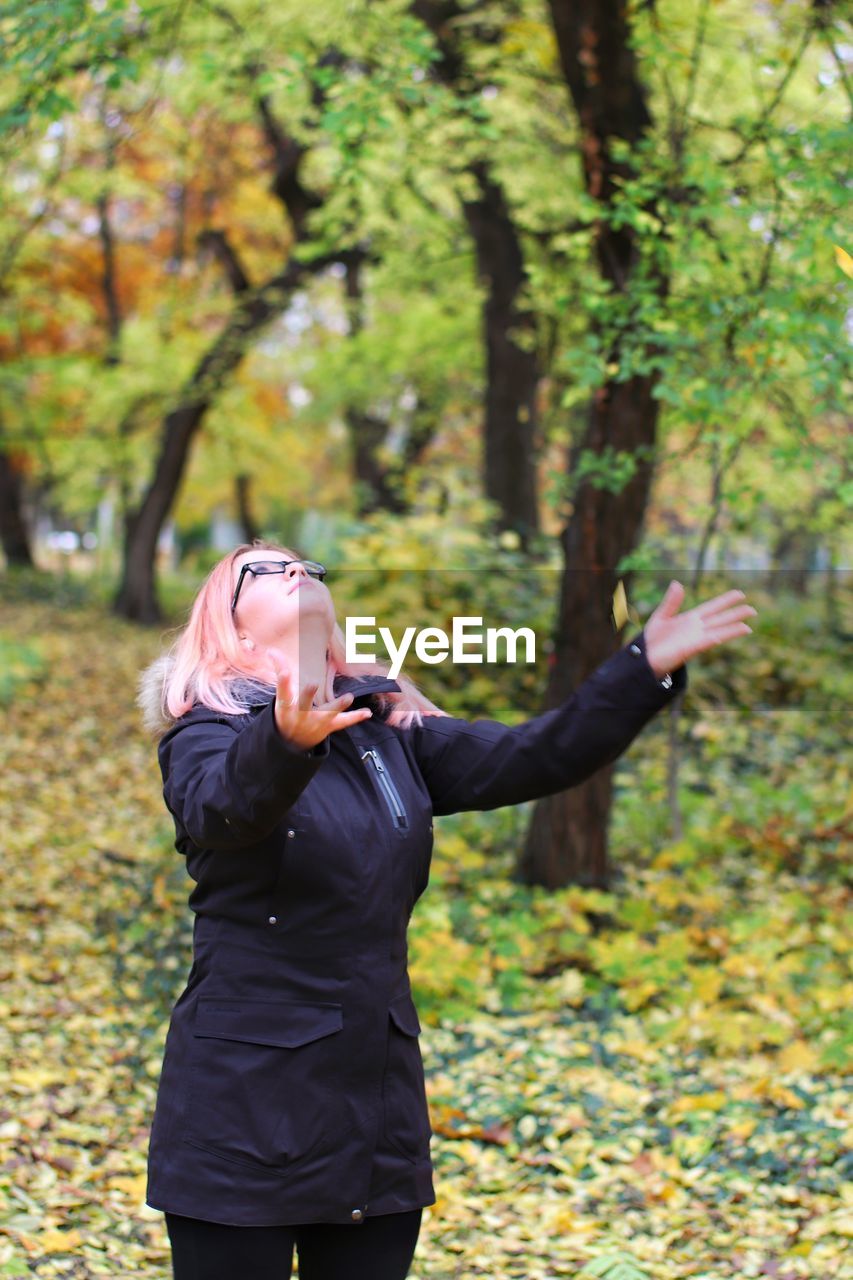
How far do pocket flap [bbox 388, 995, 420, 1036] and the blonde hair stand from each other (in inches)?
21.4

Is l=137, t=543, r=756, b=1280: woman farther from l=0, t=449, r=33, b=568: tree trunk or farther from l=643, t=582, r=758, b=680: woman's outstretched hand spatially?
l=0, t=449, r=33, b=568: tree trunk

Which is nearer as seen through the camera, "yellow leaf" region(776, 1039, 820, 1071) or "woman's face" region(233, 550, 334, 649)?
"woman's face" region(233, 550, 334, 649)

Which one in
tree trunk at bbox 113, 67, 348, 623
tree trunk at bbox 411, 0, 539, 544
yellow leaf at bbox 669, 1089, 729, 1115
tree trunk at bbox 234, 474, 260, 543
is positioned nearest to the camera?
yellow leaf at bbox 669, 1089, 729, 1115

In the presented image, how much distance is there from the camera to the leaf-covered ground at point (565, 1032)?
4707 millimetres

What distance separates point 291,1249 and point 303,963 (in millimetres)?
546

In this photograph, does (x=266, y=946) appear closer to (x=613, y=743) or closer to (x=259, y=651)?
(x=259, y=651)

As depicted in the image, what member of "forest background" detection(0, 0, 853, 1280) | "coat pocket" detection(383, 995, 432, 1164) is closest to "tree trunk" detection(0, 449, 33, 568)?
"forest background" detection(0, 0, 853, 1280)

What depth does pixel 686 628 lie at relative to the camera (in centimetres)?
243

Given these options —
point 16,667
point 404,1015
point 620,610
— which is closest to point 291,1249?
point 404,1015

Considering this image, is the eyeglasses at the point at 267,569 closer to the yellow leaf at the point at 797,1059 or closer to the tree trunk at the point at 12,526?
the yellow leaf at the point at 797,1059

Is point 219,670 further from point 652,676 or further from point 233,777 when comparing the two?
point 652,676

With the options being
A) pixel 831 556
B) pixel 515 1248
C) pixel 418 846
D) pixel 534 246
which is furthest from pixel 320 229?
pixel 418 846

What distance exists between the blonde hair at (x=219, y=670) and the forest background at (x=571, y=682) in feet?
1.88

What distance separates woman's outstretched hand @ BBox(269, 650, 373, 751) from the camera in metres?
2.10
